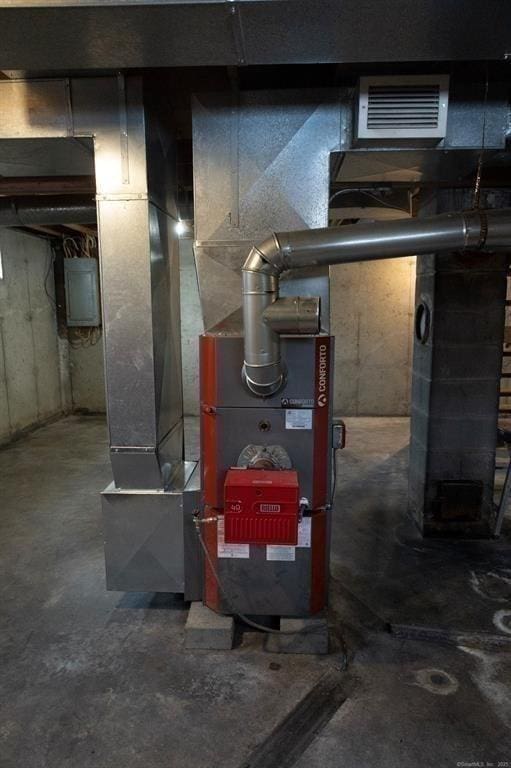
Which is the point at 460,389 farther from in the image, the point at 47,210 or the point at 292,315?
the point at 47,210

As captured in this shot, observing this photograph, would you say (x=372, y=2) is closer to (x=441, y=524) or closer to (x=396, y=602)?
(x=396, y=602)

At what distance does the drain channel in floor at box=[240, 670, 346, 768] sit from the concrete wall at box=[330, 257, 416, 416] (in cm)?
493

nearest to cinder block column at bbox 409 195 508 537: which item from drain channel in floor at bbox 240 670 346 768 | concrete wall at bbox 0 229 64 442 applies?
drain channel in floor at bbox 240 670 346 768

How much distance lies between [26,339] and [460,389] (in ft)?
16.6

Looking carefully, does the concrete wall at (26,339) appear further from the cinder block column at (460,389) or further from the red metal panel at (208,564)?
the cinder block column at (460,389)

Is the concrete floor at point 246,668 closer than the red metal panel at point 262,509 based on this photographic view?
Yes

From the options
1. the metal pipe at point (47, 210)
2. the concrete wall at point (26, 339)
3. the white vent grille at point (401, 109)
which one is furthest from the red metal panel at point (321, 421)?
the concrete wall at point (26, 339)

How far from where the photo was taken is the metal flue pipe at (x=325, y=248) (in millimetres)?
1791

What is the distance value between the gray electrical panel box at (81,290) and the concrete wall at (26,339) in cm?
32

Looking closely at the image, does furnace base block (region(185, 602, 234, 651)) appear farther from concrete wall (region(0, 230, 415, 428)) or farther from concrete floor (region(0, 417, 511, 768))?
concrete wall (region(0, 230, 415, 428))

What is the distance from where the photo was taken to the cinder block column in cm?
305

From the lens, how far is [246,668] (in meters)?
1.96

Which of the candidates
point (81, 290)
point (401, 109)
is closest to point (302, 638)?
point (401, 109)

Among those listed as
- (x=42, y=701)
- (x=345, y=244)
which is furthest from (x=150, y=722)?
(x=345, y=244)
